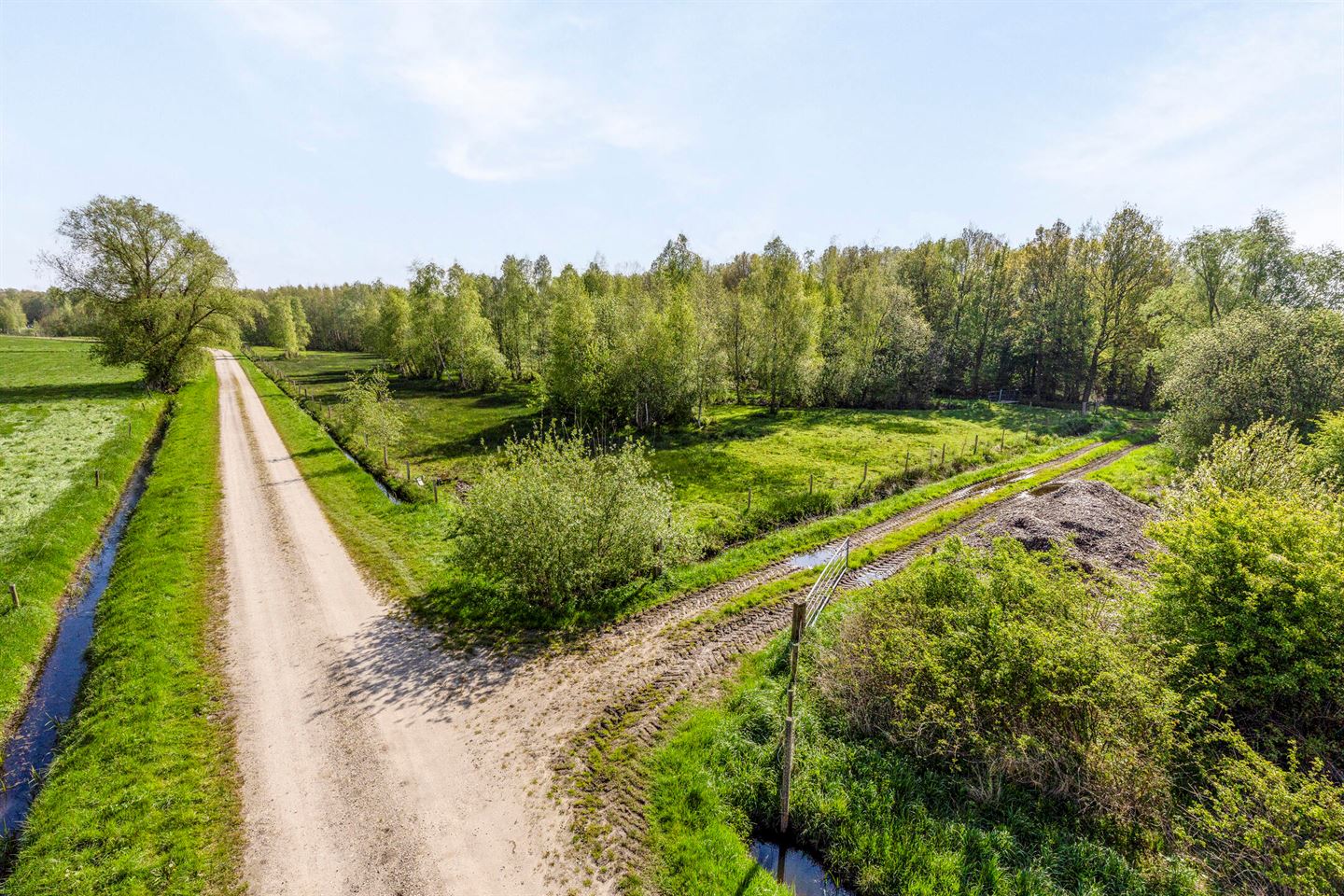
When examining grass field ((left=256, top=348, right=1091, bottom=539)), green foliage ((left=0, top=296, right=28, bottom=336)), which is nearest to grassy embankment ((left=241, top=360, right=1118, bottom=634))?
grass field ((left=256, top=348, right=1091, bottom=539))

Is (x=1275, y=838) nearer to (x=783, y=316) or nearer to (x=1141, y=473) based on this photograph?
(x=1141, y=473)

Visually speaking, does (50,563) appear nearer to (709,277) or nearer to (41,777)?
(41,777)

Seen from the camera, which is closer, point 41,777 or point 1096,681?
point 1096,681

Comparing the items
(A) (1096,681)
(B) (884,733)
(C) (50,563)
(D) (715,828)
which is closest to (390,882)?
(D) (715,828)

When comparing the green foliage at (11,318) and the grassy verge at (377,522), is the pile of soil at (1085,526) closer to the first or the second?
the grassy verge at (377,522)

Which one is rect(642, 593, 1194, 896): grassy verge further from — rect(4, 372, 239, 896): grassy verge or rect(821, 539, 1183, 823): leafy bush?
rect(4, 372, 239, 896): grassy verge
